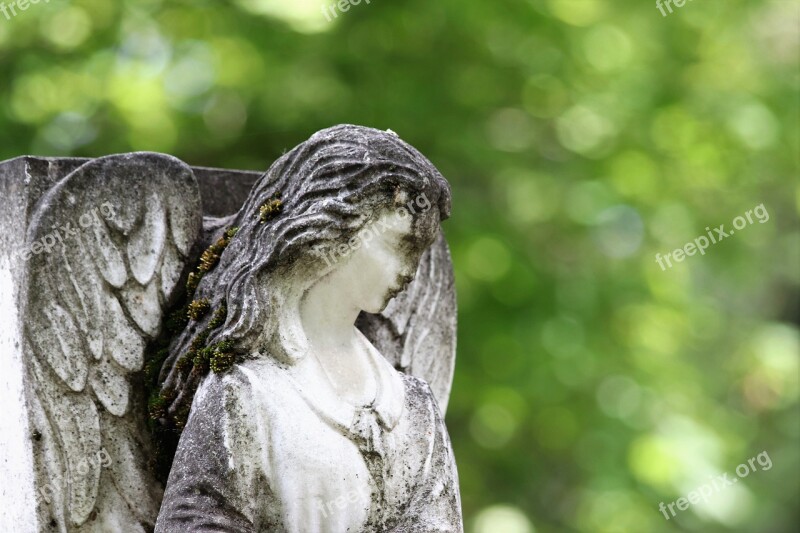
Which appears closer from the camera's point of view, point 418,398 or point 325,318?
point 325,318

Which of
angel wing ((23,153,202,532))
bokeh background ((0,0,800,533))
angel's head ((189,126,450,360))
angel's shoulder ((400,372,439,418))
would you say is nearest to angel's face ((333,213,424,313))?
angel's head ((189,126,450,360))

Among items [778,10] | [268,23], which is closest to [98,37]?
[268,23]

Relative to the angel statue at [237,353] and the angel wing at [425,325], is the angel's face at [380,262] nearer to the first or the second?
the angel statue at [237,353]

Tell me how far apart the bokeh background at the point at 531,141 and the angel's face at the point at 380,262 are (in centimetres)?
320

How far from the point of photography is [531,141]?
6.92 meters

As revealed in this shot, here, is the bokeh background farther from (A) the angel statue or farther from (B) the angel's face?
(B) the angel's face

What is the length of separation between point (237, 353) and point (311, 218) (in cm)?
38

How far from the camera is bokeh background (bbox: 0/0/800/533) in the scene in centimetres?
633

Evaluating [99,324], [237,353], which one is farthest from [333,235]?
A: [99,324]

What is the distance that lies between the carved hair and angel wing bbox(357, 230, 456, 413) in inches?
25.9

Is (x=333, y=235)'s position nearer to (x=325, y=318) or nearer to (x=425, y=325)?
(x=325, y=318)

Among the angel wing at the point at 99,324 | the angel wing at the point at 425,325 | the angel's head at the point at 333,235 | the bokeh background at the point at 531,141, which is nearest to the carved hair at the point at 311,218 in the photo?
the angel's head at the point at 333,235

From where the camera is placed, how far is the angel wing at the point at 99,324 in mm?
3260

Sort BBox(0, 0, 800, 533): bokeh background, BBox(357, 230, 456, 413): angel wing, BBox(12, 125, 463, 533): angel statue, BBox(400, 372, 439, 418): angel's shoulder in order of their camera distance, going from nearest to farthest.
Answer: BBox(12, 125, 463, 533): angel statue → BBox(400, 372, 439, 418): angel's shoulder → BBox(357, 230, 456, 413): angel wing → BBox(0, 0, 800, 533): bokeh background
